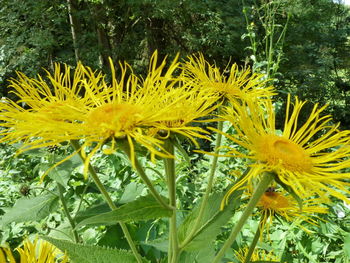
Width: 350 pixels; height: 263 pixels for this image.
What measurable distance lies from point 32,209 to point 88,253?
0.37 m

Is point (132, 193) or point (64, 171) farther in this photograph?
point (132, 193)

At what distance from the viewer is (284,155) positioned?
0.53 m

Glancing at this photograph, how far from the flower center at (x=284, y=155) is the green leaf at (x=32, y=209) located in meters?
0.55

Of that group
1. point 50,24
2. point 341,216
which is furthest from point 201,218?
point 50,24

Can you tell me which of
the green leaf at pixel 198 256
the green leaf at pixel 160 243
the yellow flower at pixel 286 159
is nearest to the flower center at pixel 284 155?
the yellow flower at pixel 286 159

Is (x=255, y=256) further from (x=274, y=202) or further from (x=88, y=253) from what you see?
(x=88, y=253)

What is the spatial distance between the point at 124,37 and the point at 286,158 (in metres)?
6.00

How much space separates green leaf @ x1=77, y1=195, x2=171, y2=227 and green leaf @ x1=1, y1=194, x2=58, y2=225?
400mm

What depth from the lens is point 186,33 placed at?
5.42m

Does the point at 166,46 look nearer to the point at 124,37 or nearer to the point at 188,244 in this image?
the point at 124,37

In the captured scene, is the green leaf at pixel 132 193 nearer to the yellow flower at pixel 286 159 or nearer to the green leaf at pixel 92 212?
the green leaf at pixel 92 212

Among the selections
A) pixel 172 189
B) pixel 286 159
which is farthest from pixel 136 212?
pixel 286 159

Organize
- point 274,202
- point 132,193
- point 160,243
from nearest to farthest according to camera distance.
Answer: point 274,202, point 160,243, point 132,193

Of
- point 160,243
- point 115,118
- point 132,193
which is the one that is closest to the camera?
point 115,118
